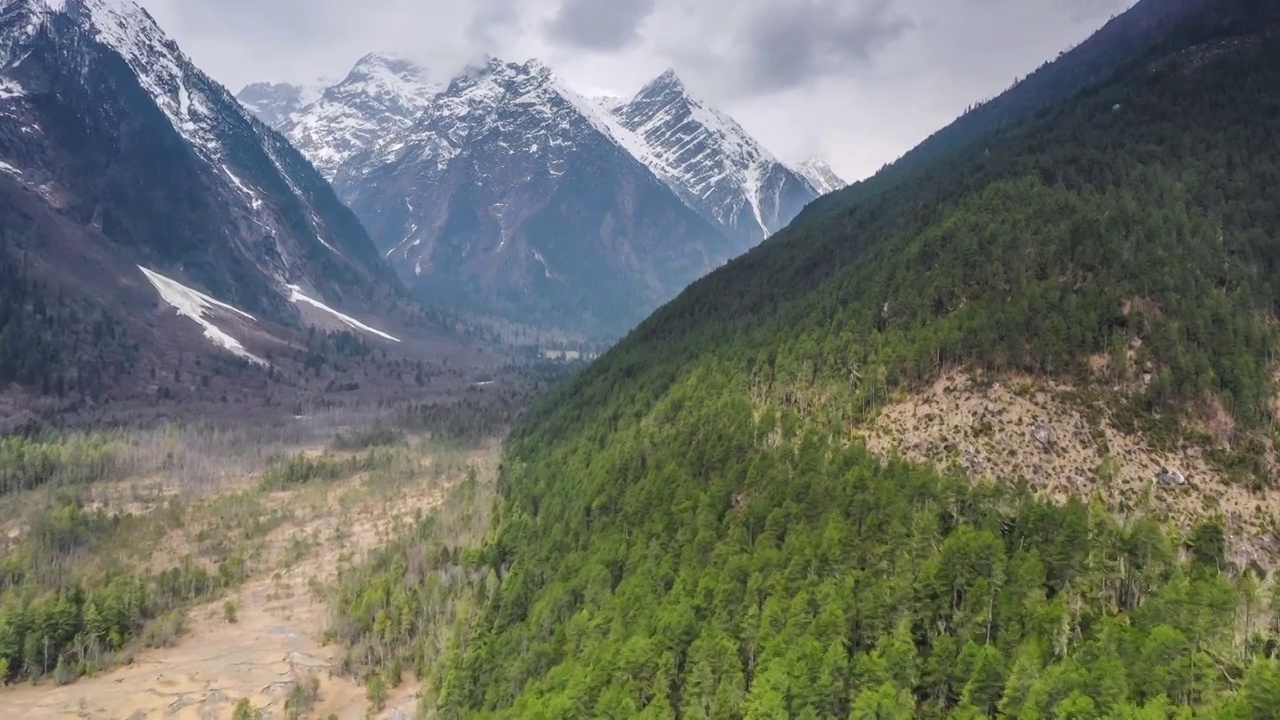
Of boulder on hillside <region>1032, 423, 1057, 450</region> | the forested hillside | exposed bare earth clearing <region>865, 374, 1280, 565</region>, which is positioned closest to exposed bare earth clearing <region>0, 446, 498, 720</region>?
the forested hillside

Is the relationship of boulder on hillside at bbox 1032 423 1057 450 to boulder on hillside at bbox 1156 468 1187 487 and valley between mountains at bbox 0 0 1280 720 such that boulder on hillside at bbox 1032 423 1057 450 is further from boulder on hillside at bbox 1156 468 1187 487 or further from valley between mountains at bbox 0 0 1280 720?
boulder on hillside at bbox 1156 468 1187 487

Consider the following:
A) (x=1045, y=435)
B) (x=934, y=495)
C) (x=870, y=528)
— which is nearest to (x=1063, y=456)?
(x=1045, y=435)

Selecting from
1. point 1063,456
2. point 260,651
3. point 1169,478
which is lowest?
point 260,651

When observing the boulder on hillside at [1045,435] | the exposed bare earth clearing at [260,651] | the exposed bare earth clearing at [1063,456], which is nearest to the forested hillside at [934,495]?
the exposed bare earth clearing at [1063,456]

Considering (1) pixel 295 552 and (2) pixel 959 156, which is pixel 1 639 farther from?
(2) pixel 959 156

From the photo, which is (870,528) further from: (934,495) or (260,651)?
(260,651)

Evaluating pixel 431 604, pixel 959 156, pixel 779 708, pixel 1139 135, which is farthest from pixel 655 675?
pixel 959 156

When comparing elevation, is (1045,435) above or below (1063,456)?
above
